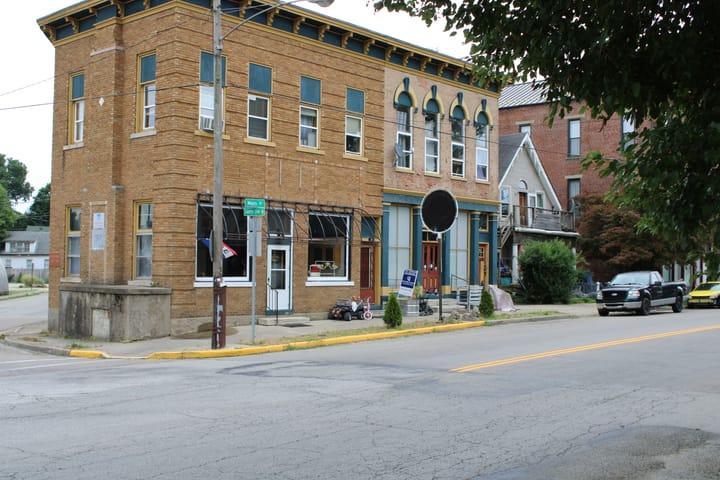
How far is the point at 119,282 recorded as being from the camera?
2141 cm

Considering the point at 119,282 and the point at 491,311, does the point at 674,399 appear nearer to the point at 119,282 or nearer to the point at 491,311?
the point at 491,311

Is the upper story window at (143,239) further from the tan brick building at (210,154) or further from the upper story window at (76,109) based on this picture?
the upper story window at (76,109)

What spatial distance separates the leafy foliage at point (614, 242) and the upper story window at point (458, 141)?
1140 centimetres

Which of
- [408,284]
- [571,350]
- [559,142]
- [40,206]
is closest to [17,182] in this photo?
[40,206]

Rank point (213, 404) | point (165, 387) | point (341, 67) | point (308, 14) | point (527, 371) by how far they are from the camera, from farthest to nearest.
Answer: point (341, 67)
point (308, 14)
point (527, 371)
point (165, 387)
point (213, 404)

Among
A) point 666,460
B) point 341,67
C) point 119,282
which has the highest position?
point 341,67

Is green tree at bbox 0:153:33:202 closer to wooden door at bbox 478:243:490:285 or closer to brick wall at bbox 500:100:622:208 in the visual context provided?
brick wall at bbox 500:100:622:208

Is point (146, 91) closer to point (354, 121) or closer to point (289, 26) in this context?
point (289, 26)

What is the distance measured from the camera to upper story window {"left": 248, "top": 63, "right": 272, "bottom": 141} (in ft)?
72.3

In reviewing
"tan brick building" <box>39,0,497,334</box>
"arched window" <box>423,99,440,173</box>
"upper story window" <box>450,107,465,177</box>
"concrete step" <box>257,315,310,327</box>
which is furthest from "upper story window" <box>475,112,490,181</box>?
"concrete step" <box>257,315,310,327</box>

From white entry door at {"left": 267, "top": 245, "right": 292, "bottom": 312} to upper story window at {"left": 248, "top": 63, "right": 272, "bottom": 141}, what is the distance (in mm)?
3484

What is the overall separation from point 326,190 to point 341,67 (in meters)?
4.21

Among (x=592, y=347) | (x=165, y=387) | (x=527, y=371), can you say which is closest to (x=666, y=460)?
(x=527, y=371)

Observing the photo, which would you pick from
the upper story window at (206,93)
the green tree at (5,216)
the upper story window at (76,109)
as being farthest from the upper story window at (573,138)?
the green tree at (5,216)
